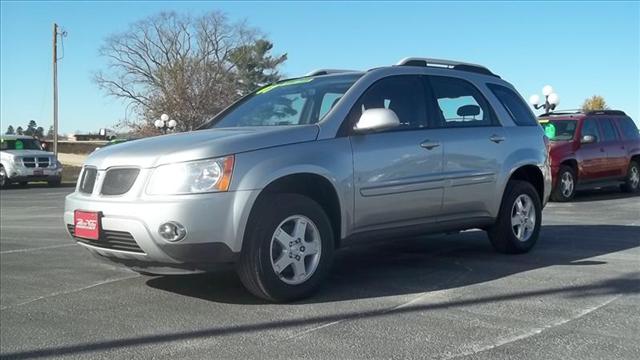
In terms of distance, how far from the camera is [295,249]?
478 cm

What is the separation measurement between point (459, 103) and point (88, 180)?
3377 mm

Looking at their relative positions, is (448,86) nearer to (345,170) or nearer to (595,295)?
(345,170)

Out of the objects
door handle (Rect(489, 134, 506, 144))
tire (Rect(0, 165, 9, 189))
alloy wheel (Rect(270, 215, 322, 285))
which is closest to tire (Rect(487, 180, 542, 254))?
door handle (Rect(489, 134, 506, 144))

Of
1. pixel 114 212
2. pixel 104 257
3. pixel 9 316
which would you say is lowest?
pixel 9 316

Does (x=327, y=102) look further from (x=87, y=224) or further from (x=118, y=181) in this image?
(x=87, y=224)

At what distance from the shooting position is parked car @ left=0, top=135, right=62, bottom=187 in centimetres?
2308

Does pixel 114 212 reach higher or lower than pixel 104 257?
higher

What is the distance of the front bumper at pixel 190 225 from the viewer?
4.36m

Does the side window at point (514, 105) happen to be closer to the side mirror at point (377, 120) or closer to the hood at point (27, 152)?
the side mirror at point (377, 120)

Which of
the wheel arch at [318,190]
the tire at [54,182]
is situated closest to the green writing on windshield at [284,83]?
the wheel arch at [318,190]

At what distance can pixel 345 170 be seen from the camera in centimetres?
505

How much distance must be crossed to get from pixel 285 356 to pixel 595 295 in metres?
2.59

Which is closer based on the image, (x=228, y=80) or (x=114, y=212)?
(x=114, y=212)

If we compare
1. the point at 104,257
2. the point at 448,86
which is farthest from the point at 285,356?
the point at 448,86
